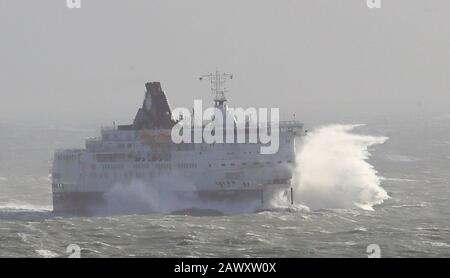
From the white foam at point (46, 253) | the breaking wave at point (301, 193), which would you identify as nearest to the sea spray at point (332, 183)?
the breaking wave at point (301, 193)

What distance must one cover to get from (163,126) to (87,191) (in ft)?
21.2

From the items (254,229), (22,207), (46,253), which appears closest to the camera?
(46,253)

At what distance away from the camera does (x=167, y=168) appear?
5097 centimetres

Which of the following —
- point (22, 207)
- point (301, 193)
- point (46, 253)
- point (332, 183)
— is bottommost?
point (46, 253)

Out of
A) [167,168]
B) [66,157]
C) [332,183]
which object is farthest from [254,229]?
[66,157]

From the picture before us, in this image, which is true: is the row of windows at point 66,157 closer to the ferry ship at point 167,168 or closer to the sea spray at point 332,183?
the ferry ship at point 167,168

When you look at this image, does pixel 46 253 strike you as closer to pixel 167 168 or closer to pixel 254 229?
pixel 254 229

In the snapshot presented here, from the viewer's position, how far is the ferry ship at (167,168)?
5019 centimetres

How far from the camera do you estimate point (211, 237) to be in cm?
4181

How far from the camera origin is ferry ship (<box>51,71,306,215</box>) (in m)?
50.2

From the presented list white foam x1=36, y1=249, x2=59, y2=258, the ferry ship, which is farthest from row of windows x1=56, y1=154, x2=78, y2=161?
white foam x1=36, y1=249, x2=59, y2=258

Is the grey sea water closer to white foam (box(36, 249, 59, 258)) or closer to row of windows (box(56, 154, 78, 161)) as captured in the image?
white foam (box(36, 249, 59, 258))
